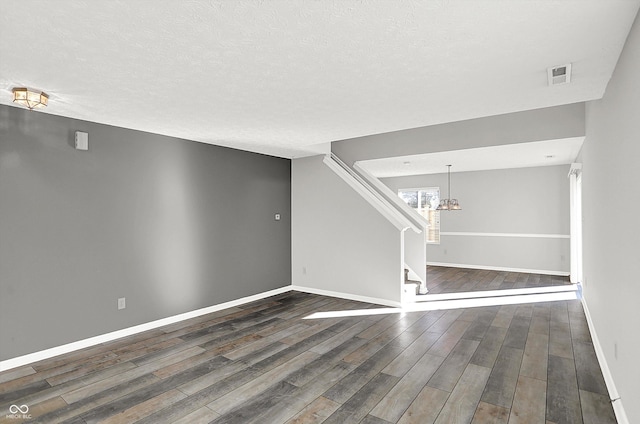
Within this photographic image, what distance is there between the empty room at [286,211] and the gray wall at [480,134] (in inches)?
1.1

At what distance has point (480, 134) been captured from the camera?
513 cm

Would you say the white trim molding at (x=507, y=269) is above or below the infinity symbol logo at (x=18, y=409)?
above

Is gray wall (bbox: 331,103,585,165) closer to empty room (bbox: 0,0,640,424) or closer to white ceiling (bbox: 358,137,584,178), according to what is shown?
empty room (bbox: 0,0,640,424)

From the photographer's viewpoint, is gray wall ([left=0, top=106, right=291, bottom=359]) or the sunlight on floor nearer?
gray wall ([left=0, top=106, right=291, bottom=359])

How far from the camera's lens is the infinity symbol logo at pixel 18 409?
96.3 inches

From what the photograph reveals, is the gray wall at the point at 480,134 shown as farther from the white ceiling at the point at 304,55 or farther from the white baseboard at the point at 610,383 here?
the white baseboard at the point at 610,383

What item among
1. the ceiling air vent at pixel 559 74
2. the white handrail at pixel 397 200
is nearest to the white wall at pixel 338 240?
the white handrail at pixel 397 200

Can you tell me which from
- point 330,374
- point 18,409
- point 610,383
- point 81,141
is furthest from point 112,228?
point 610,383

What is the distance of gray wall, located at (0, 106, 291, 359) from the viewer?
3.21 m

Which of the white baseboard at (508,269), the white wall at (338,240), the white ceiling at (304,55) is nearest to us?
the white ceiling at (304,55)

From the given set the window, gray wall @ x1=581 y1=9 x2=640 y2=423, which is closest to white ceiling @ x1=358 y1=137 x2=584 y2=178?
the window

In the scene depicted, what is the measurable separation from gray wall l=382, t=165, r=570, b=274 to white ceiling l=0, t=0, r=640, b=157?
5.06 metres

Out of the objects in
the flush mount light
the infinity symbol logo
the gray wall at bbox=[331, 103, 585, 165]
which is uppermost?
the gray wall at bbox=[331, 103, 585, 165]

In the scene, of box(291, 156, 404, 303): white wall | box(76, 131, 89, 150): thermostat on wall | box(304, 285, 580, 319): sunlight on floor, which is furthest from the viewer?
box(291, 156, 404, 303): white wall
